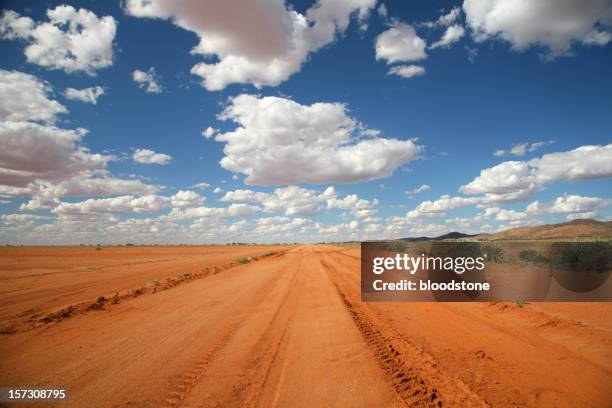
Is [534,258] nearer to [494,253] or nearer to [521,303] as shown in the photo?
[494,253]

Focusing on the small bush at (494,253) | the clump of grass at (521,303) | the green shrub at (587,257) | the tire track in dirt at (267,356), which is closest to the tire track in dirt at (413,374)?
the tire track in dirt at (267,356)

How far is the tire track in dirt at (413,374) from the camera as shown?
4715 mm

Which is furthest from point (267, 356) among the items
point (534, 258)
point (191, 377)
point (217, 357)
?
point (534, 258)

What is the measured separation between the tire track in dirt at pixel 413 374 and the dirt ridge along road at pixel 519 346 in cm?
19

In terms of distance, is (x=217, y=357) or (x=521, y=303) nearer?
(x=217, y=357)

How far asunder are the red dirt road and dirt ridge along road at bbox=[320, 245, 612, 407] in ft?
0.09

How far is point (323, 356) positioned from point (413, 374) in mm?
1623

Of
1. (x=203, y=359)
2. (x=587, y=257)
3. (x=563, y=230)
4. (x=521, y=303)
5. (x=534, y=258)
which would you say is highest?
(x=563, y=230)

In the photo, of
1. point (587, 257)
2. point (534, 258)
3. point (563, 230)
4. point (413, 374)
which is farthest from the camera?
point (563, 230)

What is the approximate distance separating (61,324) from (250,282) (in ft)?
31.0

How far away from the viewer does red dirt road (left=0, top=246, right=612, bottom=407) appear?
4.92 metres

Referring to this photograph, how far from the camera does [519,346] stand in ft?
22.7

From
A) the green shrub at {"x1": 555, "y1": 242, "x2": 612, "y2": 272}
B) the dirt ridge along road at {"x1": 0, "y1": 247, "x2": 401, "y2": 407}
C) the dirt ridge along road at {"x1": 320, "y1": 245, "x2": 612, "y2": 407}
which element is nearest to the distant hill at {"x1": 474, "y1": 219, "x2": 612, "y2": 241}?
the green shrub at {"x1": 555, "y1": 242, "x2": 612, "y2": 272}

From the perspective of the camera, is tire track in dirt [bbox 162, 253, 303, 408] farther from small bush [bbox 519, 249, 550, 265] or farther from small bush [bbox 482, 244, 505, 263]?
small bush [bbox 482, 244, 505, 263]
